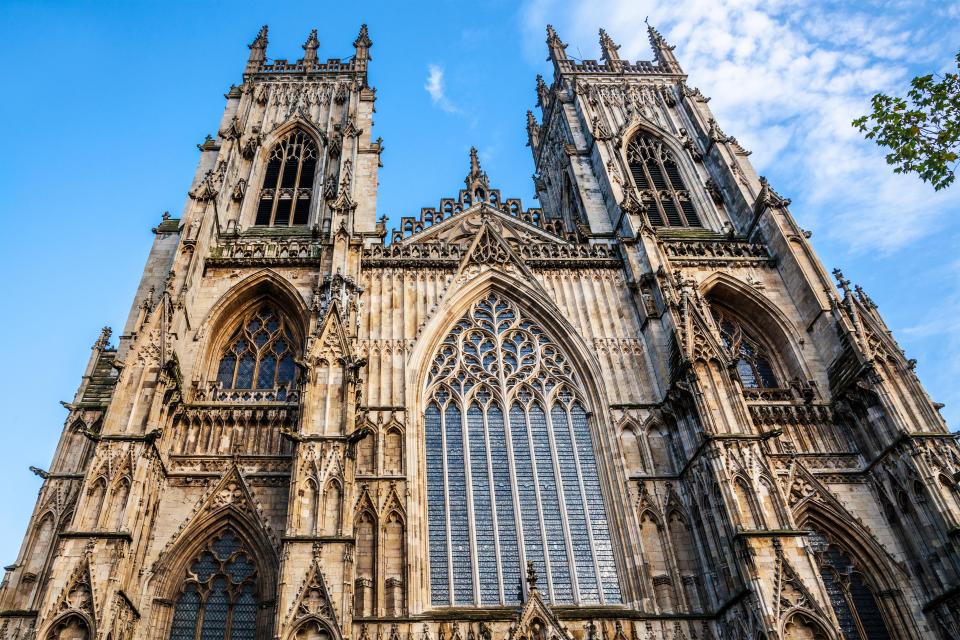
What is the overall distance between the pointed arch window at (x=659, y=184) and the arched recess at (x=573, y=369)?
650cm

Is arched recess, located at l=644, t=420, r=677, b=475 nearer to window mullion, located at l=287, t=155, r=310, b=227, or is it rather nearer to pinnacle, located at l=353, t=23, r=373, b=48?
window mullion, located at l=287, t=155, r=310, b=227

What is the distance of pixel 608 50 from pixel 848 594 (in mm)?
26040

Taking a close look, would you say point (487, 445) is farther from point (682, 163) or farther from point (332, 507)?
point (682, 163)

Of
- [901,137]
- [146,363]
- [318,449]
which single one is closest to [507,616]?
[318,449]

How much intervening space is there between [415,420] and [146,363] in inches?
242

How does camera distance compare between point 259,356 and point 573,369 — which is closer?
point 573,369

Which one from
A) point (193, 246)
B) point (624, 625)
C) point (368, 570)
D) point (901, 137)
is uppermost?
point (193, 246)

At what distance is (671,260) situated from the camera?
847 inches

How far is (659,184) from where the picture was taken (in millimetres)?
26484

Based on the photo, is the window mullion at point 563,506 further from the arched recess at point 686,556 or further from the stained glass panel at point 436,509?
the stained glass panel at point 436,509

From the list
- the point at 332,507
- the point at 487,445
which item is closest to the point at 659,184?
the point at 487,445

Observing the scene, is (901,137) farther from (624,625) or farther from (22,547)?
(22,547)

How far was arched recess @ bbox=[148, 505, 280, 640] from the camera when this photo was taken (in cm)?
1385

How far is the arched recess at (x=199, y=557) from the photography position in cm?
1385
